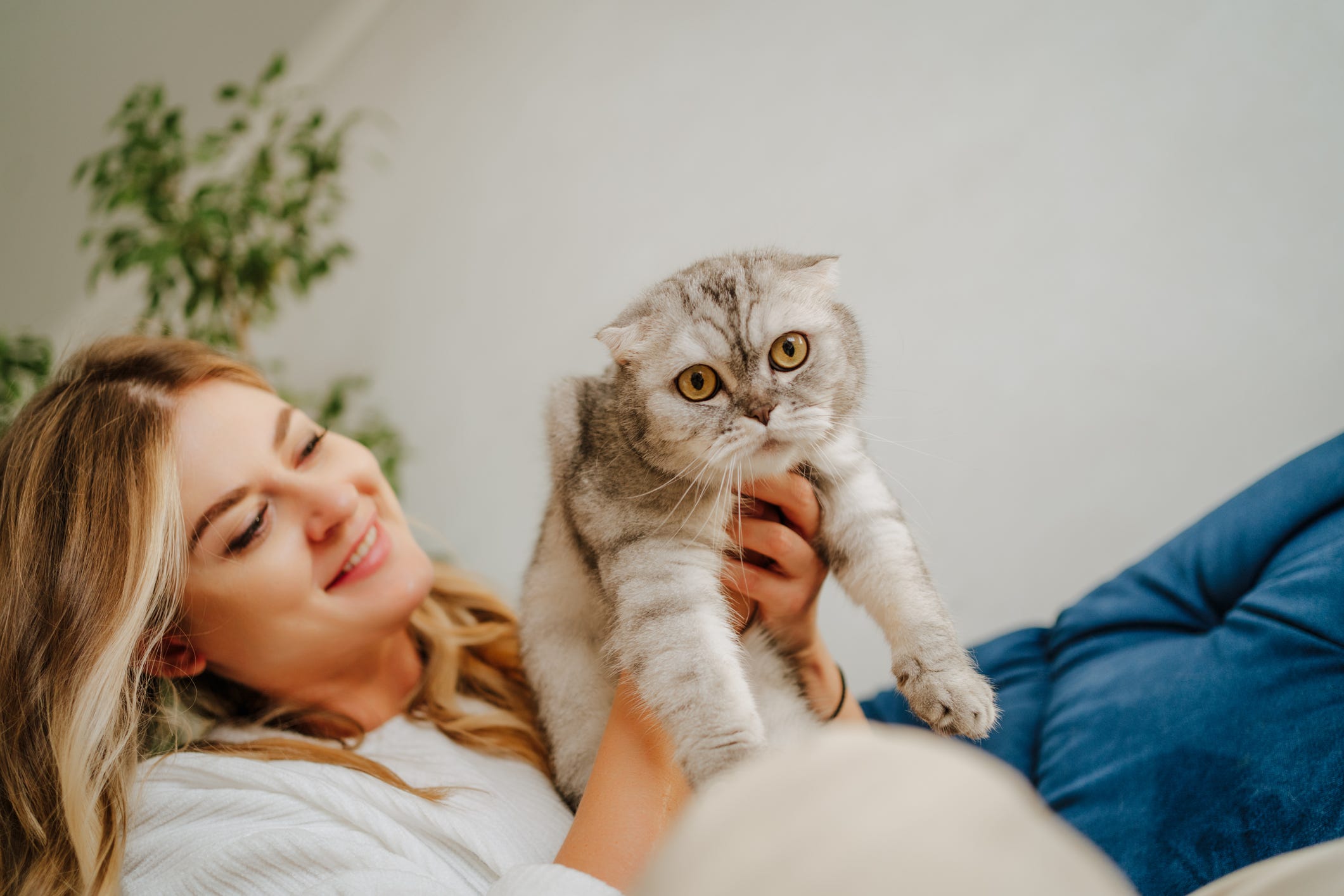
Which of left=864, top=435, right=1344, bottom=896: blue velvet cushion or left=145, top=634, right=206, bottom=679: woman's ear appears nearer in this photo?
left=864, top=435, right=1344, bottom=896: blue velvet cushion

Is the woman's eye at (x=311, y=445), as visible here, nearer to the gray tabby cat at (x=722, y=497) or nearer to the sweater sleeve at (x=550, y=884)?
the gray tabby cat at (x=722, y=497)

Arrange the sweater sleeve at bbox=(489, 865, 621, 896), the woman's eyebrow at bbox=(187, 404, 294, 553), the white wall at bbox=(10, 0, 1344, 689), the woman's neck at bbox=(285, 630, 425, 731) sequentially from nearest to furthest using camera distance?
the sweater sleeve at bbox=(489, 865, 621, 896) → the woman's eyebrow at bbox=(187, 404, 294, 553) → the woman's neck at bbox=(285, 630, 425, 731) → the white wall at bbox=(10, 0, 1344, 689)

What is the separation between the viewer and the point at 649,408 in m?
1.04

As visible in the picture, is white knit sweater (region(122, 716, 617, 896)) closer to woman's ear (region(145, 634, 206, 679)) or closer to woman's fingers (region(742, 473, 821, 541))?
woman's ear (region(145, 634, 206, 679))

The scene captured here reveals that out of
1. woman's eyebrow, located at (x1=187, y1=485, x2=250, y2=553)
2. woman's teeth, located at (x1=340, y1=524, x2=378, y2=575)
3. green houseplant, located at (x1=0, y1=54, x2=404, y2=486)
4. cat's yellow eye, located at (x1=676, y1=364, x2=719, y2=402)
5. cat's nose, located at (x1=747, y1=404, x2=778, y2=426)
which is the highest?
green houseplant, located at (x1=0, y1=54, x2=404, y2=486)

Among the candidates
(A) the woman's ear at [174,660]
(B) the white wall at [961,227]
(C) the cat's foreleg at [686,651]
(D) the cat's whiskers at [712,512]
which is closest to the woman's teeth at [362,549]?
(A) the woman's ear at [174,660]

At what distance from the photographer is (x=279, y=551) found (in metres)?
1.13

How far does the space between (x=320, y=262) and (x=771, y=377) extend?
5.99ft

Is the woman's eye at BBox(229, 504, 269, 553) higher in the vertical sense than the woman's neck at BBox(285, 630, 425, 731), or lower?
higher

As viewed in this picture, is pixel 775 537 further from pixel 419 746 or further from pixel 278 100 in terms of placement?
pixel 278 100

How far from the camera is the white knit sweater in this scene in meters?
0.92

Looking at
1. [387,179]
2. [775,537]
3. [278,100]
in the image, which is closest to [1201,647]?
[775,537]

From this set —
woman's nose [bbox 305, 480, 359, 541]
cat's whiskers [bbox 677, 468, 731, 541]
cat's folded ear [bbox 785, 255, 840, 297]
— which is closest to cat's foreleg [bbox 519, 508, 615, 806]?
cat's whiskers [bbox 677, 468, 731, 541]

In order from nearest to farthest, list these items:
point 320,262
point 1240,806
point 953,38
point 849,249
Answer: point 1240,806 → point 953,38 → point 849,249 → point 320,262
